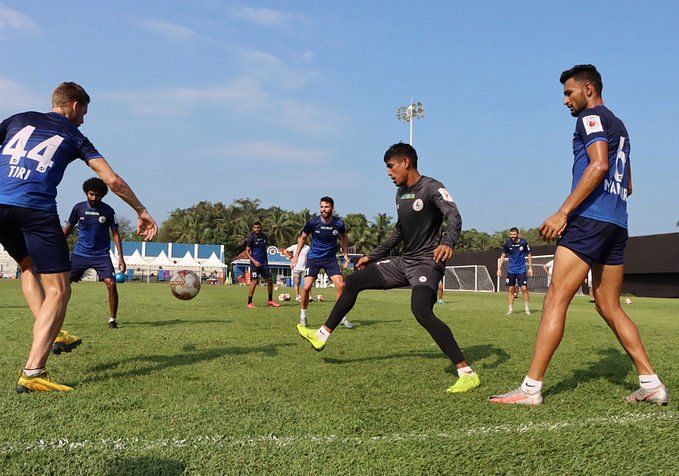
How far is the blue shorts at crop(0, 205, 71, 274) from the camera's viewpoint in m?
4.16

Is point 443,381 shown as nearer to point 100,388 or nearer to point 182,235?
point 100,388

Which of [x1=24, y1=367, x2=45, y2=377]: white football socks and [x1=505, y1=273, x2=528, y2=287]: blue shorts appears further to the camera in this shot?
[x1=505, y1=273, x2=528, y2=287]: blue shorts

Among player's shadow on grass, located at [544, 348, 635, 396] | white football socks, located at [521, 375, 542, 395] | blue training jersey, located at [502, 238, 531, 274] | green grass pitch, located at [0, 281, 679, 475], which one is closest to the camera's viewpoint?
green grass pitch, located at [0, 281, 679, 475]

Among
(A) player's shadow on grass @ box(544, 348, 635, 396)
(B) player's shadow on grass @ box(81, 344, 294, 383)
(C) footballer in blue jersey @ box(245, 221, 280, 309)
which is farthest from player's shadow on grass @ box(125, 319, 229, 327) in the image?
(A) player's shadow on grass @ box(544, 348, 635, 396)

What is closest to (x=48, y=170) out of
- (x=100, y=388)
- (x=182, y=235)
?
(x=100, y=388)

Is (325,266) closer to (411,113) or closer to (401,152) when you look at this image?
(401,152)

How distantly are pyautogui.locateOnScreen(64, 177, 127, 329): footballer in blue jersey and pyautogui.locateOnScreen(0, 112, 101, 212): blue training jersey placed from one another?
13.2 ft

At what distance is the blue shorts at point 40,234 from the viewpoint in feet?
13.6

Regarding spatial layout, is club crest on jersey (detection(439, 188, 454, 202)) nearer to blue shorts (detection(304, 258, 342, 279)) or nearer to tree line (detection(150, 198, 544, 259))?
blue shorts (detection(304, 258, 342, 279))

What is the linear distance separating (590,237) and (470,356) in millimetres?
2702

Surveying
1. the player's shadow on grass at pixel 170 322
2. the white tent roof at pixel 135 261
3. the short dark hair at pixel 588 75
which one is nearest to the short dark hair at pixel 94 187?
the player's shadow on grass at pixel 170 322

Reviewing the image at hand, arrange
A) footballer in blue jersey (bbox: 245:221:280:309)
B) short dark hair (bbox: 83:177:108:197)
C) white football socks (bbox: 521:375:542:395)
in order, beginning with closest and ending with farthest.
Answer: white football socks (bbox: 521:375:542:395) → short dark hair (bbox: 83:177:108:197) → footballer in blue jersey (bbox: 245:221:280:309)

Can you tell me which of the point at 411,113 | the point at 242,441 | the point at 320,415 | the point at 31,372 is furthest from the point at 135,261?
the point at 242,441

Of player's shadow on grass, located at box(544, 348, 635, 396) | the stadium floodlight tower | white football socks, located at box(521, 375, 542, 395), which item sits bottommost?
player's shadow on grass, located at box(544, 348, 635, 396)
